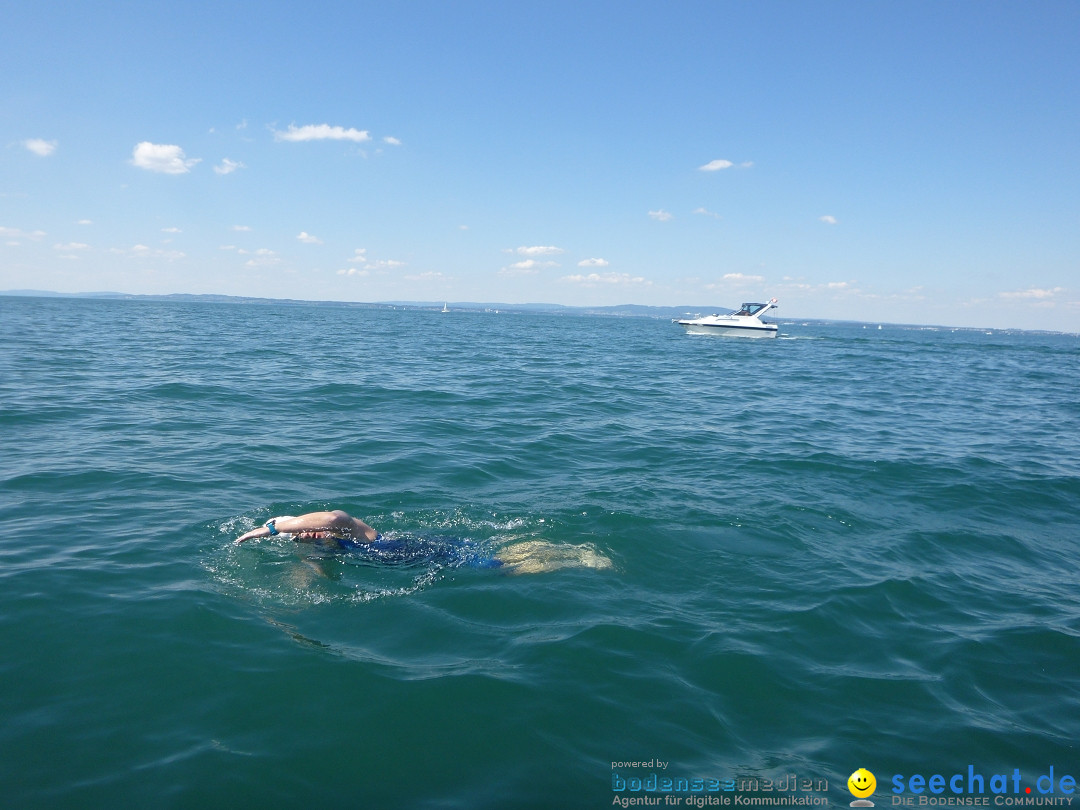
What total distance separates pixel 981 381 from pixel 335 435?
33.6m

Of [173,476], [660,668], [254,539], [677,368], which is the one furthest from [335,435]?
[677,368]

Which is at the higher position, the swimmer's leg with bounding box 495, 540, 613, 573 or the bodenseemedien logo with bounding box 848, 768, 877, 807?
the swimmer's leg with bounding box 495, 540, 613, 573

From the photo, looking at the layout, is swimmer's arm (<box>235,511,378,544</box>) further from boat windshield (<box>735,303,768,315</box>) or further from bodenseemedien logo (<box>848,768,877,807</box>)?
boat windshield (<box>735,303,768,315</box>)

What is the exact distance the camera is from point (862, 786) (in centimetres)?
436

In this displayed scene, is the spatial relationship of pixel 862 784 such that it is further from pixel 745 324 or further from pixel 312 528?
pixel 745 324

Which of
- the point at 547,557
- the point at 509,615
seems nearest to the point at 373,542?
the point at 509,615

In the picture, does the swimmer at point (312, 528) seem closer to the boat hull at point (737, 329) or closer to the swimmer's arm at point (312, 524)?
the swimmer's arm at point (312, 524)

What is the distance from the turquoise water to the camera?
4441 millimetres

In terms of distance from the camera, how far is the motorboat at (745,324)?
213ft

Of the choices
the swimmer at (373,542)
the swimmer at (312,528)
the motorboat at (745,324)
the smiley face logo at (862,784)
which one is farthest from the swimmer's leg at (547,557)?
the motorboat at (745,324)

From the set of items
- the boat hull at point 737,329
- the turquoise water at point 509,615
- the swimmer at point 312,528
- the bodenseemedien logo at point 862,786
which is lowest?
the bodenseemedien logo at point 862,786

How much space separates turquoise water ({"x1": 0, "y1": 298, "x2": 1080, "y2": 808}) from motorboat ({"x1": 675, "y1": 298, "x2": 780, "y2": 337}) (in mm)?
52680

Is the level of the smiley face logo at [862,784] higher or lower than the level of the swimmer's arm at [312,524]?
lower

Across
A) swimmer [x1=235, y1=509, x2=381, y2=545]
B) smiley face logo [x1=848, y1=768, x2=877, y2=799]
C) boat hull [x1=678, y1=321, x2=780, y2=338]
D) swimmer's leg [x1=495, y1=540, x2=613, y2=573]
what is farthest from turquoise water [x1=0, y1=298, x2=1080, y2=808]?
boat hull [x1=678, y1=321, x2=780, y2=338]
